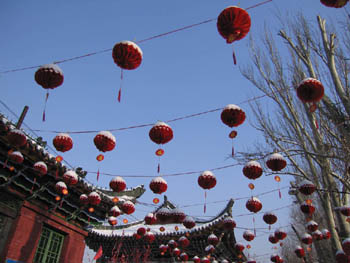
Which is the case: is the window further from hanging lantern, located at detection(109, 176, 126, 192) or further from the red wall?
hanging lantern, located at detection(109, 176, 126, 192)

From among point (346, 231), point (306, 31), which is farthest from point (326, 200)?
point (306, 31)

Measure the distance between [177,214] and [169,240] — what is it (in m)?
5.37

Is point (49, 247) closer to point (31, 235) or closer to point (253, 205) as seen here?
point (31, 235)

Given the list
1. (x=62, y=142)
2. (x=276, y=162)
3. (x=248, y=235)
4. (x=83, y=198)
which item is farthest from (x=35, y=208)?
(x=248, y=235)

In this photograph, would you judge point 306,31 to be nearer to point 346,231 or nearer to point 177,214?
point 346,231

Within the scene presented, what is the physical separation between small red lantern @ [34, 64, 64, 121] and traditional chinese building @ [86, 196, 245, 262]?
869cm

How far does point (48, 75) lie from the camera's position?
488 centimetres

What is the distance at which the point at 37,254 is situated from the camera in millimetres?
7812

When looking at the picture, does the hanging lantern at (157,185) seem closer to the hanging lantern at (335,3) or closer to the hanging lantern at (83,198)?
the hanging lantern at (83,198)

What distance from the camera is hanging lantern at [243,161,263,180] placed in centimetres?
642

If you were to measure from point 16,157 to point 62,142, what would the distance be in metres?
1.37

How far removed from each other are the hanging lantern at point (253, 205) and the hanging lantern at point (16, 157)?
6421mm

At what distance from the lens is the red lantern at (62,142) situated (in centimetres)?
618


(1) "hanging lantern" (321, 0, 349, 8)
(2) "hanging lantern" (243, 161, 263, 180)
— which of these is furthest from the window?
(1) "hanging lantern" (321, 0, 349, 8)
